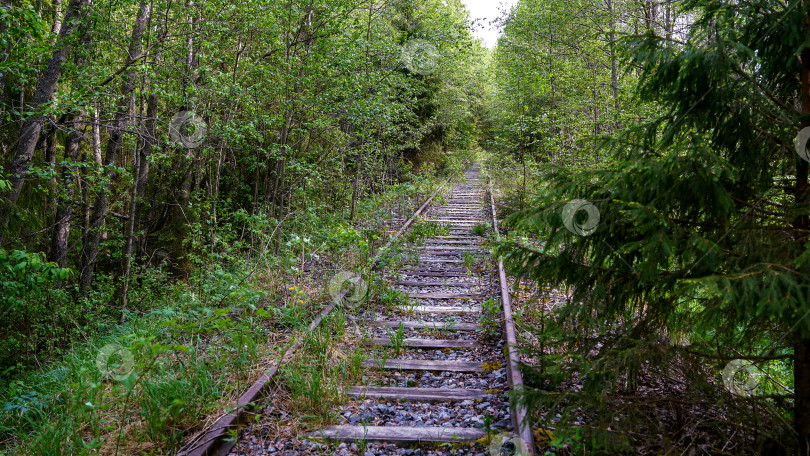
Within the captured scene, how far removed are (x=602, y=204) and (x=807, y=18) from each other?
50.0 inches

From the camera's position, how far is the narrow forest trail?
10.4 ft

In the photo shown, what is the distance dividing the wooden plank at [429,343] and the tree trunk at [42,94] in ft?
14.4

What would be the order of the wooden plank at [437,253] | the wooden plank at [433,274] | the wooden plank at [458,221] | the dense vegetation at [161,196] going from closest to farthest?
the dense vegetation at [161,196]
the wooden plank at [433,274]
the wooden plank at [437,253]
the wooden plank at [458,221]

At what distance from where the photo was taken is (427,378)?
437 cm

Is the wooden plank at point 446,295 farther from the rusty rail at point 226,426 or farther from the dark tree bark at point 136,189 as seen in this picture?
the dark tree bark at point 136,189

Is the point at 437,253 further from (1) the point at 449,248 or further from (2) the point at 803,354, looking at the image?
(2) the point at 803,354

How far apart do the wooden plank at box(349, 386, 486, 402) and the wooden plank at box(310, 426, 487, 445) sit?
50cm

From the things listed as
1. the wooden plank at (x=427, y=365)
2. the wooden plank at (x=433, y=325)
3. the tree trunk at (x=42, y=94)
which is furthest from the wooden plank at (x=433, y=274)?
the tree trunk at (x=42, y=94)

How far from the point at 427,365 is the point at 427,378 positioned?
7.8 inches

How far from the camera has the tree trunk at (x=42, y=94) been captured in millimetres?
5438

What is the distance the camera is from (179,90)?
774 centimetres

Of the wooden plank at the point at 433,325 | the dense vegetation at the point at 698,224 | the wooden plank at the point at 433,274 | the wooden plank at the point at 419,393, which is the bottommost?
the wooden plank at the point at 419,393

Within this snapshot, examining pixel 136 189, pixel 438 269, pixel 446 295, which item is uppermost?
pixel 136 189

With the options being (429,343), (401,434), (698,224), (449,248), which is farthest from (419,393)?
(449,248)
